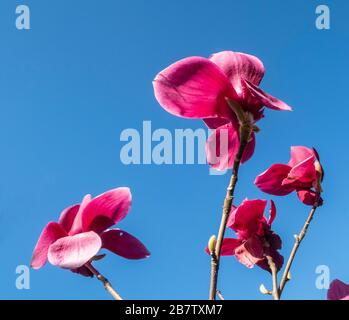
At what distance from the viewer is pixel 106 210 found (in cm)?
66

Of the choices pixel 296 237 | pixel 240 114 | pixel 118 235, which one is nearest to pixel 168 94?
pixel 240 114

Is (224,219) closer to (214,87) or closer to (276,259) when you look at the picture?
(214,87)

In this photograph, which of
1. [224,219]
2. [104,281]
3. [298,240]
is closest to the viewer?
[224,219]

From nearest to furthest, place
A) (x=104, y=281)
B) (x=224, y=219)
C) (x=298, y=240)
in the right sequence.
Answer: (x=224, y=219) → (x=104, y=281) → (x=298, y=240)

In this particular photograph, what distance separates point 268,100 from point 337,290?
292mm

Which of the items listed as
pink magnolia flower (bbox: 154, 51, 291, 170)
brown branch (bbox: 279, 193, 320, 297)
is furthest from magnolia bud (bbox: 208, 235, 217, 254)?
brown branch (bbox: 279, 193, 320, 297)

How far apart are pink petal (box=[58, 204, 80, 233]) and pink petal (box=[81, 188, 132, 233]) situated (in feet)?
0.07

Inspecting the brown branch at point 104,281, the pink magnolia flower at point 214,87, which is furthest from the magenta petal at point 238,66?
the brown branch at point 104,281

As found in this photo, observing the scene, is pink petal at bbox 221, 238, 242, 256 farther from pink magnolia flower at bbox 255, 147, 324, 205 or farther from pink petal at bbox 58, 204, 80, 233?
pink petal at bbox 58, 204, 80, 233

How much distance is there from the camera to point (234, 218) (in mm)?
805

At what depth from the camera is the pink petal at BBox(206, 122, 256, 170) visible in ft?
2.12

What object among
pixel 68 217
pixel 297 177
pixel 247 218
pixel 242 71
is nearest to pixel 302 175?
pixel 297 177
